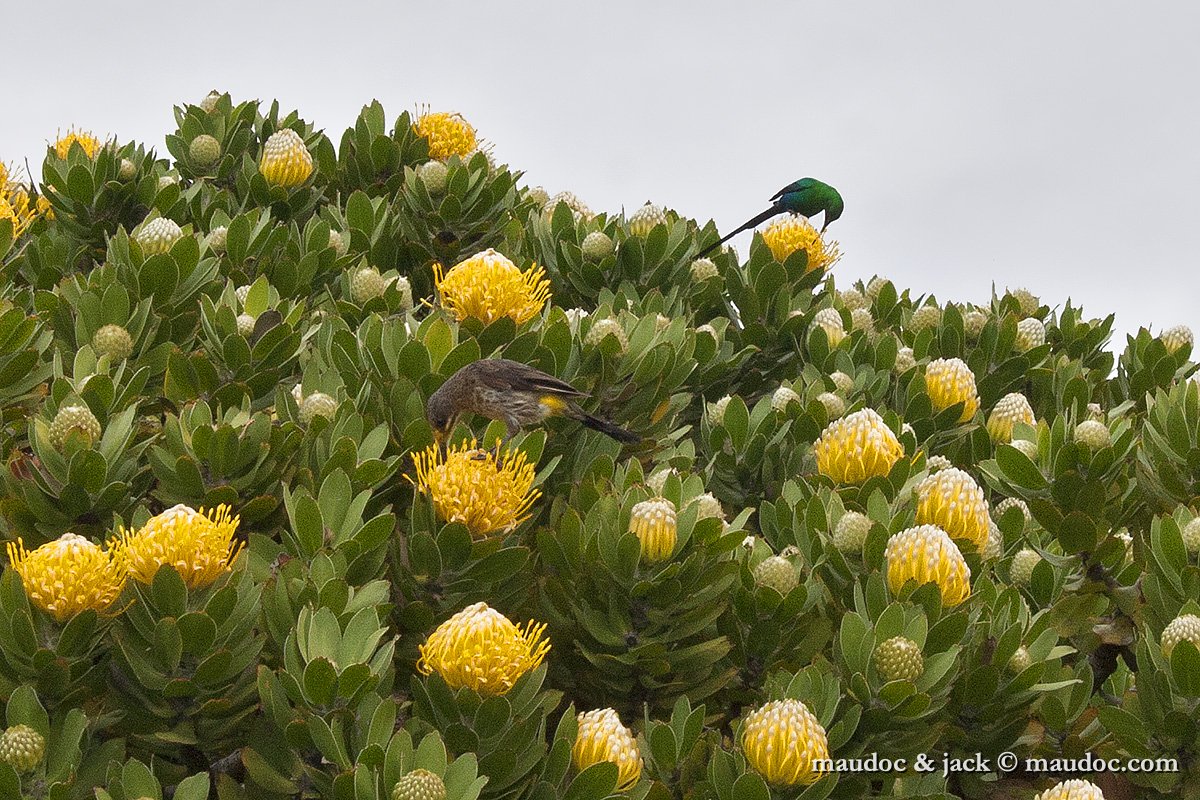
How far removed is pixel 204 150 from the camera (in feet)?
18.0

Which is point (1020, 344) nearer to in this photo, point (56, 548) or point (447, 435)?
point (447, 435)

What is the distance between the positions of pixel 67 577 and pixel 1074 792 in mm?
2135

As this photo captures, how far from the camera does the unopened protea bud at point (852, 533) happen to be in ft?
10.3

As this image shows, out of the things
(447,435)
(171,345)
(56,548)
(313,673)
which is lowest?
(313,673)

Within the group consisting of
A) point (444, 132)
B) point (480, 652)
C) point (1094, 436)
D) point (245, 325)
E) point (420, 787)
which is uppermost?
point (444, 132)

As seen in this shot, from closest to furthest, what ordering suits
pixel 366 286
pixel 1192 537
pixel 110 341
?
1. pixel 1192 537
2. pixel 110 341
3. pixel 366 286

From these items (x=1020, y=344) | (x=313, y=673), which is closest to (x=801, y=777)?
(x=313, y=673)

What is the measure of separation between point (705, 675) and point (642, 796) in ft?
1.77

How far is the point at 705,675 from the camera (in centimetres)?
311

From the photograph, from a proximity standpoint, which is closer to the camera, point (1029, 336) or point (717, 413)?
point (717, 413)

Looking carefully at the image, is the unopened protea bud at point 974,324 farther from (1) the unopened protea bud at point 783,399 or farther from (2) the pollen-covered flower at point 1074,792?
(2) the pollen-covered flower at point 1074,792

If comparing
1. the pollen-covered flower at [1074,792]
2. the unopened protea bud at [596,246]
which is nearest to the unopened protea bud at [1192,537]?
the pollen-covered flower at [1074,792]

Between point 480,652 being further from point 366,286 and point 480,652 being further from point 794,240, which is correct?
point 794,240

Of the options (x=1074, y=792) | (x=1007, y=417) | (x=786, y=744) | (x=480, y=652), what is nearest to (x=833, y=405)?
(x=1007, y=417)
